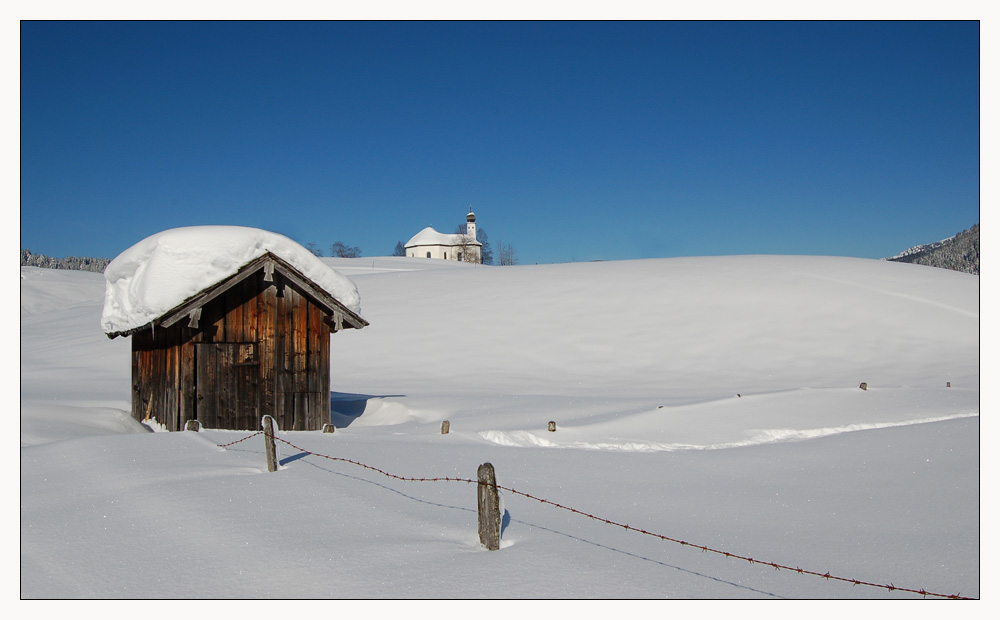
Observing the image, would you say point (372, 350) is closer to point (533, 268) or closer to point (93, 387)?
point (93, 387)

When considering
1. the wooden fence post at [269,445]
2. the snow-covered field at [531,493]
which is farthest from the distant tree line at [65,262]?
the wooden fence post at [269,445]

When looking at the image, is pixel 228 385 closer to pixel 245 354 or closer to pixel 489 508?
pixel 245 354

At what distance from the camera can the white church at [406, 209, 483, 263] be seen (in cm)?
12235

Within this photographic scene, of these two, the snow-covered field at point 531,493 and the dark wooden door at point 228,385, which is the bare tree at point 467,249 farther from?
the dark wooden door at point 228,385

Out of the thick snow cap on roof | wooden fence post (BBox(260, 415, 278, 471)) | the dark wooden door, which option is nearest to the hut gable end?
the dark wooden door

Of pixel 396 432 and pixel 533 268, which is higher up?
pixel 533 268

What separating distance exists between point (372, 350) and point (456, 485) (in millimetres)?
23068

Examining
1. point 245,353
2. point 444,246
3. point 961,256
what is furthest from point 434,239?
point 245,353

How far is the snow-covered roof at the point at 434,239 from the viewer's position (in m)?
124

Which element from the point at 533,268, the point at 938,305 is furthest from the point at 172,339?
the point at 533,268

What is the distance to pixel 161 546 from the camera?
5.07 metres

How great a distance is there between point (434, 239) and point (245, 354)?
11330 cm

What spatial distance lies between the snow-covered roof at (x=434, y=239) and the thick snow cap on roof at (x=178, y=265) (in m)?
110

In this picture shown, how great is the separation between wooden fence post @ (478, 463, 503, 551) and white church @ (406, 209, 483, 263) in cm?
11592
